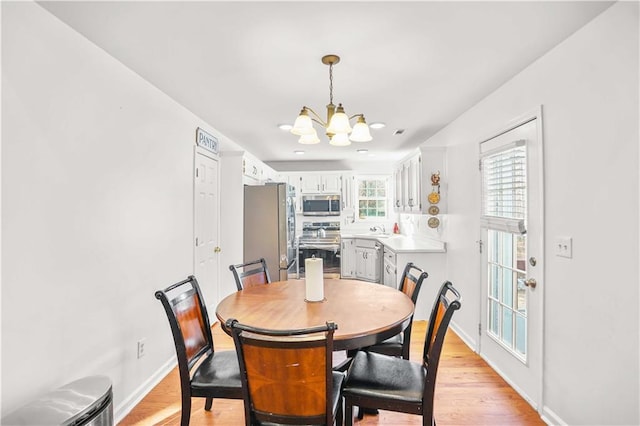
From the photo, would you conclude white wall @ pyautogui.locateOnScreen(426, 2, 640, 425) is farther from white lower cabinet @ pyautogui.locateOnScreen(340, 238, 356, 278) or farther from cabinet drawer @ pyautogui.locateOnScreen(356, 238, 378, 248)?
white lower cabinet @ pyautogui.locateOnScreen(340, 238, 356, 278)

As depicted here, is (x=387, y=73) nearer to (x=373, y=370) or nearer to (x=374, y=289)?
(x=374, y=289)

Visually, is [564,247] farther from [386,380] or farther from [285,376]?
[285,376]

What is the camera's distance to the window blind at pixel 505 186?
2.35 meters

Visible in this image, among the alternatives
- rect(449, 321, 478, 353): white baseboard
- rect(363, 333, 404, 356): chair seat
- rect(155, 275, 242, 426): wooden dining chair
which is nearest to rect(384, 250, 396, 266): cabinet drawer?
rect(449, 321, 478, 353): white baseboard

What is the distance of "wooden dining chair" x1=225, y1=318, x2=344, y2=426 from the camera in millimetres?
1283

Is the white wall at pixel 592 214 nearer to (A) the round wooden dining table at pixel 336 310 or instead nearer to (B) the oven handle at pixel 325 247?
(A) the round wooden dining table at pixel 336 310

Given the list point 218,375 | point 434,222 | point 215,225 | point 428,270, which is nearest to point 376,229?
point 434,222

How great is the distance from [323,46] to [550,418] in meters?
2.61

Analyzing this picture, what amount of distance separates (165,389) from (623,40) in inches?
134

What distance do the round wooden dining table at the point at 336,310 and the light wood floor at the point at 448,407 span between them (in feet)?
2.49

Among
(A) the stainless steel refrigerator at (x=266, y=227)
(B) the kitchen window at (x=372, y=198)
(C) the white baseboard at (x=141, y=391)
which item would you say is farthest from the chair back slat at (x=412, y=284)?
(B) the kitchen window at (x=372, y=198)

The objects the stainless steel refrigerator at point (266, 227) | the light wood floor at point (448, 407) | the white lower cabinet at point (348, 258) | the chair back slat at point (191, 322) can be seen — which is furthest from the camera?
the white lower cabinet at point (348, 258)

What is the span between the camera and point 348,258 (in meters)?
5.88

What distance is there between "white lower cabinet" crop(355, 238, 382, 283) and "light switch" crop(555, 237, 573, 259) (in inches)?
124
